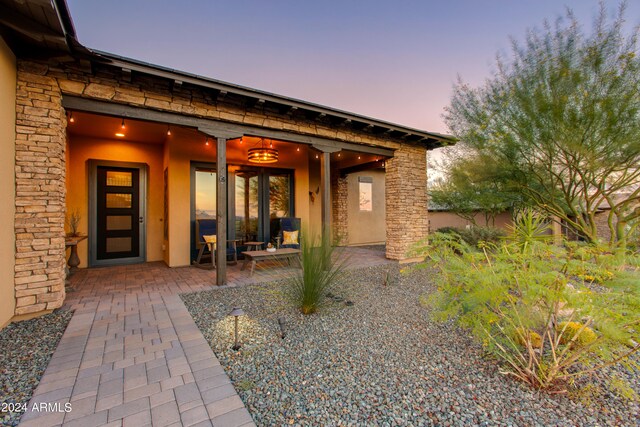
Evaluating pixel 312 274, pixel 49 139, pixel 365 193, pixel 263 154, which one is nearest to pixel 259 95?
pixel 263 154

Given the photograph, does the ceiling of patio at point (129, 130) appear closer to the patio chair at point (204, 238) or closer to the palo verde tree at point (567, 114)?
the patio chair at point (204, 238)

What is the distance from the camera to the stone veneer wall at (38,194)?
122 inches

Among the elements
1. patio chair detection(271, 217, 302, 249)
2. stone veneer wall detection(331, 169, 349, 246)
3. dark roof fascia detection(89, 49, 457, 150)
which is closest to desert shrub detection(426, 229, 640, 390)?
dark roof fascia detection(89, 49, 457, 150)

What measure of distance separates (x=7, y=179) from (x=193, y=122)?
228cm

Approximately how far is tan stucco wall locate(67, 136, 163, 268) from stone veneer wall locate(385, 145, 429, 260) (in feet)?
19.3

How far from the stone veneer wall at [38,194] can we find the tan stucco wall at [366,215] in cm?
810

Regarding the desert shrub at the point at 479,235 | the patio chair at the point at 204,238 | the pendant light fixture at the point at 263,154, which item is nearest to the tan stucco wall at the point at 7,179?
the patio chair at the point at 204,238

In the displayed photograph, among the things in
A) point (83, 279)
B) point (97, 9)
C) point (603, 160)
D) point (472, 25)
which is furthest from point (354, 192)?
point (97, 9)

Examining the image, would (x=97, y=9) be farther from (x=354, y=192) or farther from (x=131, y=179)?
(x=354, y=192)

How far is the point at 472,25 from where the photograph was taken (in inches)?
269

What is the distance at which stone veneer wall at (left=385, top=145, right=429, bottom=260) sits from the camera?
6.98 metres

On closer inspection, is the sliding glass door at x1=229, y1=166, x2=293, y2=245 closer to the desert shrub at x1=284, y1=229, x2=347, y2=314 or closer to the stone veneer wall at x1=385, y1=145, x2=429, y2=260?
the stone veneer wall at x1=385, y1=145, x2=429, y2=260

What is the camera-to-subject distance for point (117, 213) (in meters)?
6.36

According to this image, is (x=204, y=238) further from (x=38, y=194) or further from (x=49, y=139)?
(x=49, y=139)
